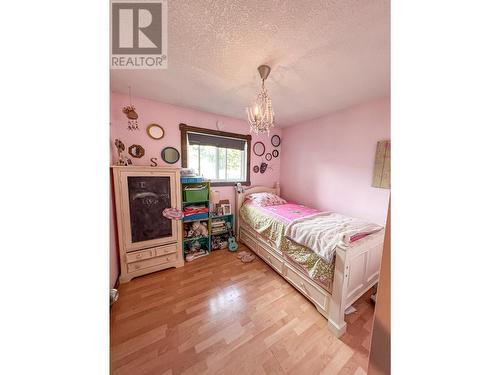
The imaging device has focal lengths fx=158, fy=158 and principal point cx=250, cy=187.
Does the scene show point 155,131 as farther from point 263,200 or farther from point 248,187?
point 263,200

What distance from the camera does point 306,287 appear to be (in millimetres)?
1667

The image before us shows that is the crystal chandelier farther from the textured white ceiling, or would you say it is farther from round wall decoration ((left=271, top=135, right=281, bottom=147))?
round wall decoration ((left=271, top=135, right=281, bottom=147))

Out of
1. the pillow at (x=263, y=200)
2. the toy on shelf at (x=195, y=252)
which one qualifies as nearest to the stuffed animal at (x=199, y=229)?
the toy on shelf at (x=195, y=252)

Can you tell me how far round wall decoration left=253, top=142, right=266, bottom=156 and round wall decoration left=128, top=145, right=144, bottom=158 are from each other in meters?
1.88

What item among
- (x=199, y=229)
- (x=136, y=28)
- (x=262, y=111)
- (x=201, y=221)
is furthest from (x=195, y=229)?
(x=136, y=28)

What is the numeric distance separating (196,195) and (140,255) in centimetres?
102

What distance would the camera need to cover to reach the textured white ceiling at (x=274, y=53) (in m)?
0.99

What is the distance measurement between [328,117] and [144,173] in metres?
2.87

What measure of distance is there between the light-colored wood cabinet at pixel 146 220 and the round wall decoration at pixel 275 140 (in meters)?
2.07
